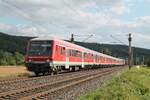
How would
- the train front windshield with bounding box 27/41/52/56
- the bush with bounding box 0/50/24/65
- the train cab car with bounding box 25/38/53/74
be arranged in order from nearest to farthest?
the train cab car with bounding box 25/38/53/74
the train front windshield with bounding box 27/41/52/56
the bush with bounding box 0/50/24/65

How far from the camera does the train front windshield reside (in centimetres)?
3083

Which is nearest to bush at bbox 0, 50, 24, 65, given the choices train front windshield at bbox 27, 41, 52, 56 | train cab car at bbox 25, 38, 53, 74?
train front windshield at bbox 27, 41, 52, 56

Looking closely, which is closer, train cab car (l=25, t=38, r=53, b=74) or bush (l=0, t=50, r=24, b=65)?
train cab car (l=25, t=38, r=53, b=74)

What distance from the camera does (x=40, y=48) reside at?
3120cm

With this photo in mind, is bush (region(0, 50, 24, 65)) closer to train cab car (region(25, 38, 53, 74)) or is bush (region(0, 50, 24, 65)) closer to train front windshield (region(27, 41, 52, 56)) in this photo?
train front windshield (region(27, 41, 52, 56))

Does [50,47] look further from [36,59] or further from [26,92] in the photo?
[26,92]

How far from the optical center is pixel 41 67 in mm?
30203

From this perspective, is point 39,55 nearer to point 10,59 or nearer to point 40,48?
point 40,48

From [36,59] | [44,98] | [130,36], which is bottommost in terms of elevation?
[44,98]

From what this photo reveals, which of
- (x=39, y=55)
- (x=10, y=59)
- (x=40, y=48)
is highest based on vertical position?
(x=10, y=59)

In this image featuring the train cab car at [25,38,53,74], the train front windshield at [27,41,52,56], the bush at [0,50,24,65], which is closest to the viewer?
the train cab car at [25,38,53,74]

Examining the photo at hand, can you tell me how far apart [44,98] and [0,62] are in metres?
61.5

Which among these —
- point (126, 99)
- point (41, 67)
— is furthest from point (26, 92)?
point (41, 67)

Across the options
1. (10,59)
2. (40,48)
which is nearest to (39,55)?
(40,48)
